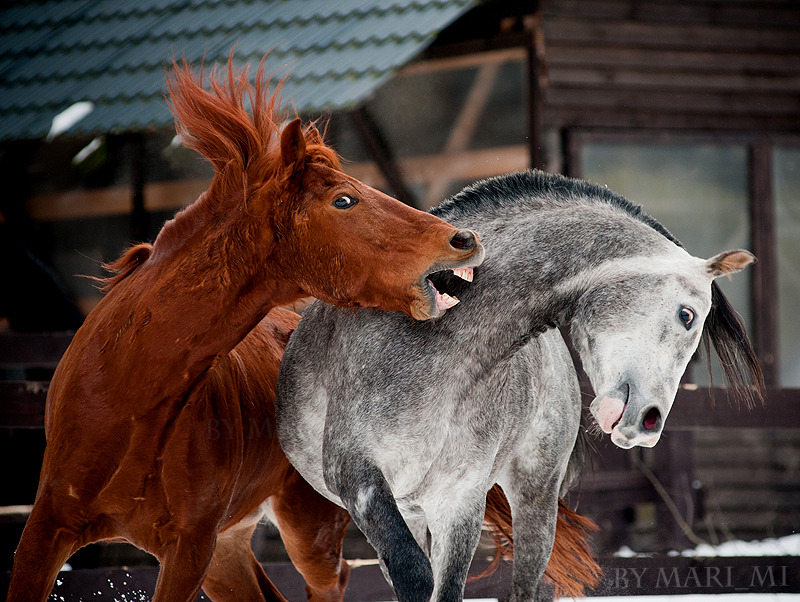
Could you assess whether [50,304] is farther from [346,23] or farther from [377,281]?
[377,281]

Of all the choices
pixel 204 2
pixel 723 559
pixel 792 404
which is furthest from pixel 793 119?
pixel 204 2

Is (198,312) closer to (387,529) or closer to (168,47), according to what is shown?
(387,529)

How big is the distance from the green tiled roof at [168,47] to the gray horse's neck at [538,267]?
3011mm

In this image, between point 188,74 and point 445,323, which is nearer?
point 445,323

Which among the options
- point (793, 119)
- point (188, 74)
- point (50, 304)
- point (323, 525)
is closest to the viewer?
point (188, 74)

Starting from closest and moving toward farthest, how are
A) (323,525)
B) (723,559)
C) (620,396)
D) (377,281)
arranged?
1. (620,396)
2. (377,281)
3. (323,525)
4. (723,559)

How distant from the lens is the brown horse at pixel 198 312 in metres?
2.40

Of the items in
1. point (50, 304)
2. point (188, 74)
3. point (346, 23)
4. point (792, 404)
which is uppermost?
point (188, 74)

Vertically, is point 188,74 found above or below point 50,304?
above

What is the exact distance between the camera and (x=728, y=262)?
7.35 ft

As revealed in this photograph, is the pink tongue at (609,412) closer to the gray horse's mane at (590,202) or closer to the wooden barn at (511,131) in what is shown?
the gray horse's mane at (590,202)

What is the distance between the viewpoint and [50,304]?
580cm

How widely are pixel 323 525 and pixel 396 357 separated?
1.09 metres

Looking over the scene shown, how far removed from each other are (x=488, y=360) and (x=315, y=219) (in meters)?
0.61
